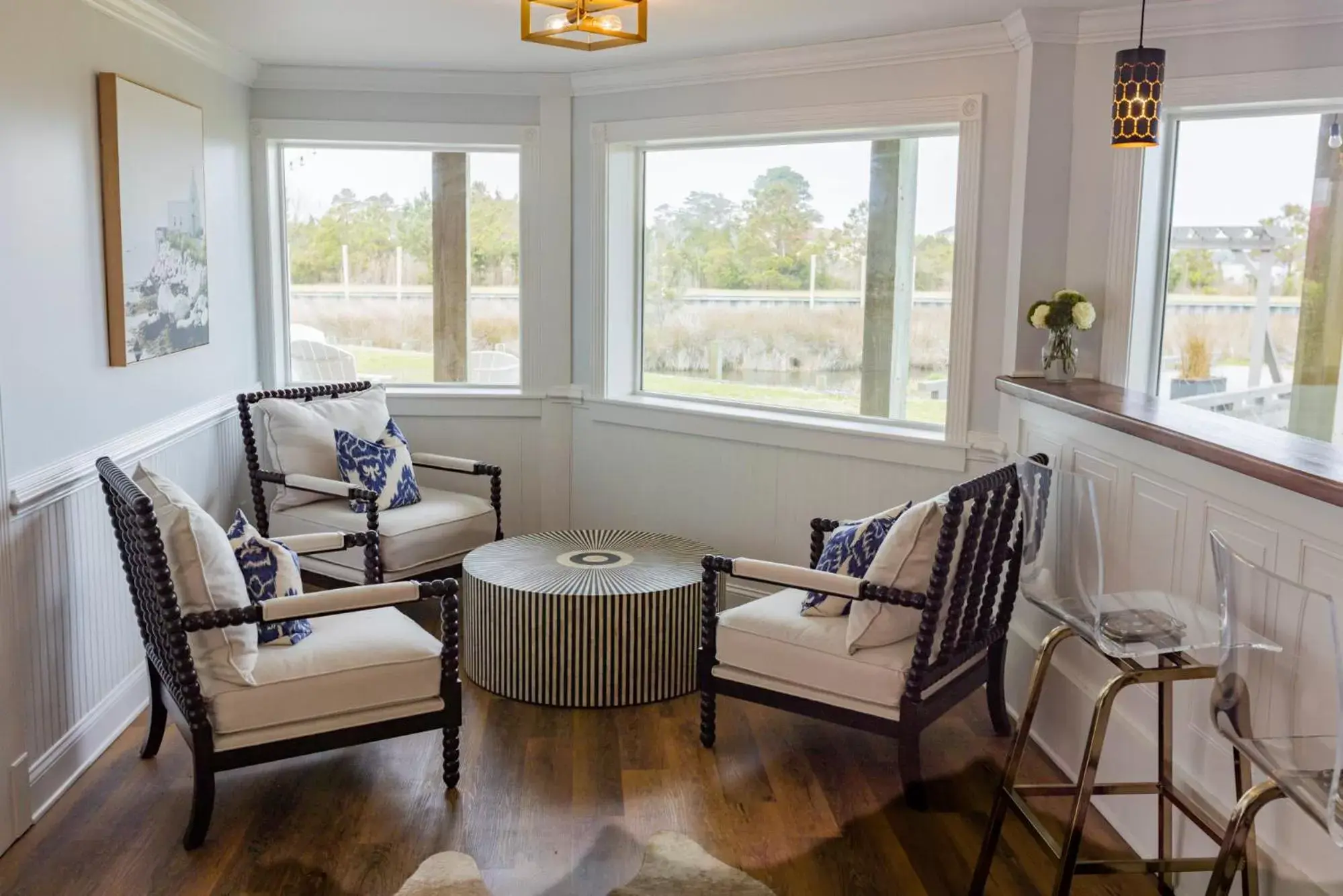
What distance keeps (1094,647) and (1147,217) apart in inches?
68.5

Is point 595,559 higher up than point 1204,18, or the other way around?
point 1204,18

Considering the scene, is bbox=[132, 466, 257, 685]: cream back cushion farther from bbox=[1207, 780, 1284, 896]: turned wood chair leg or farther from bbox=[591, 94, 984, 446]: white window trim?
bbox=[591, 94, 984, 446]: white window trim

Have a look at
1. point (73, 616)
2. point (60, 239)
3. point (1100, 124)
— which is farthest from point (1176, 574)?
point (60, 239)

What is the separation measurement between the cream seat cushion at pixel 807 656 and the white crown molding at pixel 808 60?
208 centimetres

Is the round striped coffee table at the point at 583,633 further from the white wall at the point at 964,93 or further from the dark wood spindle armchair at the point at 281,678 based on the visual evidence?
the white wall at the point at 964,93

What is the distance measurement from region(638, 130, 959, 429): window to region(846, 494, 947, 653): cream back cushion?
1357 millimetres

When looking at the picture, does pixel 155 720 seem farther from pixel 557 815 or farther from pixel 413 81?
pixel 413 81

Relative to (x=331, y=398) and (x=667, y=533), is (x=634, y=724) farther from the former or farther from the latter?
(x=331, y=398)

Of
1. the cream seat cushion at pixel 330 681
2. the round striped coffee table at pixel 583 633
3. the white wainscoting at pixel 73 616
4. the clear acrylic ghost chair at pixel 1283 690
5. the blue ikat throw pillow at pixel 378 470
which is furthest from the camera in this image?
the blue ikat throw pillow at pixel 378 470

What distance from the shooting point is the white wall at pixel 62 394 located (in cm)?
301

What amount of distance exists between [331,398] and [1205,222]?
11.5 feet

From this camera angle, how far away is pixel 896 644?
131 inches

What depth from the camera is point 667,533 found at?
16.8 feet

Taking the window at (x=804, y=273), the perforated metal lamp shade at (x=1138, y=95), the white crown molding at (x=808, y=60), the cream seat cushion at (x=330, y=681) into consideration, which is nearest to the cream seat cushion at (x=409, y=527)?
the window at (x=804, y=273)
